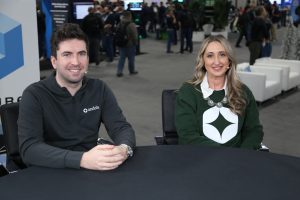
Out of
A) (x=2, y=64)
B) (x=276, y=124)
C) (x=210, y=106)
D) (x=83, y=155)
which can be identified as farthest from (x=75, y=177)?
(x=276, y=124)

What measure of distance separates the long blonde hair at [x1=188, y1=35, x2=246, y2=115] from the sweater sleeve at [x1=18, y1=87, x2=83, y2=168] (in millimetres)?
1073

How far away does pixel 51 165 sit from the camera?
1863mm

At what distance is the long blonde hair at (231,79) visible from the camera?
2.59 m

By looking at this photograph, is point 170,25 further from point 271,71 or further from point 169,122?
point 169,122

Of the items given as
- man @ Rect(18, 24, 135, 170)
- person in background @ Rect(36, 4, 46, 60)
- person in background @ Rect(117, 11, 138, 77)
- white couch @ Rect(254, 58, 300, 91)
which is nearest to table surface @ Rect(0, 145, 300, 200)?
man @ Rect(18, 24, 135, 170)

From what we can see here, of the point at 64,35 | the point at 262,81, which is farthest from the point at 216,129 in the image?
the point at 262,81

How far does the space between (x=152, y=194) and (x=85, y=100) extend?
0.84 metres

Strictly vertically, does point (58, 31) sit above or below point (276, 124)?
above

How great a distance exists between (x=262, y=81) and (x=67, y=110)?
15.4 feet

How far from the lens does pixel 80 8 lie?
35.5 ft

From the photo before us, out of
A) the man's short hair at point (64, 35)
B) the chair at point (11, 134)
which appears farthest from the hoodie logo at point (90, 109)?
the chair at point (11, 134)

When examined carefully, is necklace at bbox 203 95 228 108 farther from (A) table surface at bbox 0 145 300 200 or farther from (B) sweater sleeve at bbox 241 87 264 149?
(A) table surface at bbox 0 145 300 200

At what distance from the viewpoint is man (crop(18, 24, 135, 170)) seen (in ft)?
6.70

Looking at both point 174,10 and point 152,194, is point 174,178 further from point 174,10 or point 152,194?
point 174,10
